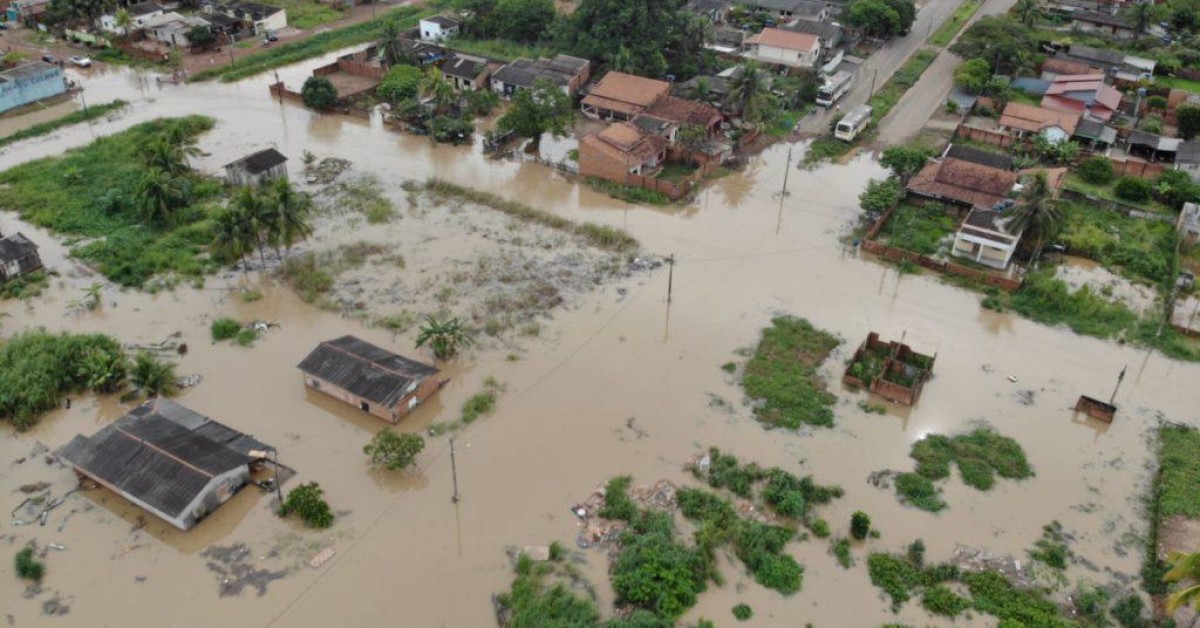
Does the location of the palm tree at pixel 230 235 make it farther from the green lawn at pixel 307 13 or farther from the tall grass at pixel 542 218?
the green lawn at pixel 307 13

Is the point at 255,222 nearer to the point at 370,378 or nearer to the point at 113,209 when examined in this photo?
the point at 370,378

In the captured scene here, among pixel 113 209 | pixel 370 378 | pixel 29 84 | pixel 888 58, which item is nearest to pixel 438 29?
pixel 29 84

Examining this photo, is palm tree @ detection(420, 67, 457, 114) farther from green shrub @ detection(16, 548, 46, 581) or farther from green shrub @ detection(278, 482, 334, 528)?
green shrub @ detection(16, 548, 46, 581)

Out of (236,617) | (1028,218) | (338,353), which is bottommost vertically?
(236,617)

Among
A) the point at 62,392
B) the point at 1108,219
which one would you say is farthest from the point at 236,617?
the point at 1108,219

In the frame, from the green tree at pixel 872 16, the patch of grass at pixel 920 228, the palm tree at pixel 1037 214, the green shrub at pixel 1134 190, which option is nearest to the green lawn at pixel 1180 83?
the green tree at pixel 872 16

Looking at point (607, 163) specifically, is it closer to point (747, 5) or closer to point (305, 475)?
point (305, 475)
